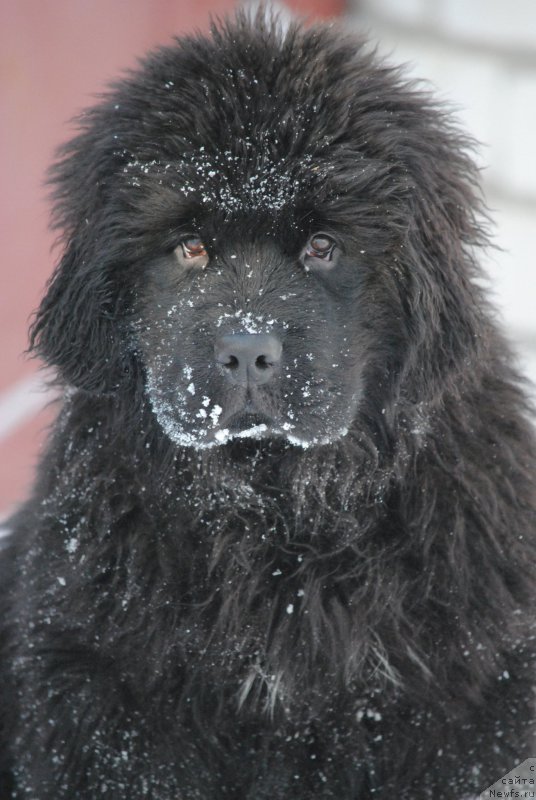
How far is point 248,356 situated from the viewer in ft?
8.16

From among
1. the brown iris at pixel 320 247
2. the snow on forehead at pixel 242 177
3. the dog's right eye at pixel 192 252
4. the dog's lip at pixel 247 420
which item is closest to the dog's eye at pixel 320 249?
the brown iris at pixel 320 247

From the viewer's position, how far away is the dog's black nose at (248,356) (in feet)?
8.15

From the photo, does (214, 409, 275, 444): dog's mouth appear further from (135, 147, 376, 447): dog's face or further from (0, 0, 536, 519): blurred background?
(0, 0, 536, 519): blurred background

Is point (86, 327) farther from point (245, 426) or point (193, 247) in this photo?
point (245, 426)

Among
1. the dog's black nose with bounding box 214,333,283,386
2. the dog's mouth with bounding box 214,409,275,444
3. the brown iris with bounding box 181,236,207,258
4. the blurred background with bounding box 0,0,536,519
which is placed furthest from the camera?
the blurred background with bounding box 0,0,536,519

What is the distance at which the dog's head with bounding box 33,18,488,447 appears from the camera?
258 centimetres

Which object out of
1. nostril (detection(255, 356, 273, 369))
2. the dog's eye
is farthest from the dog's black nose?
the dog's eye

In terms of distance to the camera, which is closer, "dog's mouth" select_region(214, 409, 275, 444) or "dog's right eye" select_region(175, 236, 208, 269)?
"dog's mouth" select_region(214, 409, 275, 444)

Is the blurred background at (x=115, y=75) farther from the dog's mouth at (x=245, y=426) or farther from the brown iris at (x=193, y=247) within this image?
the dog's mouth at (x=245, y=426)

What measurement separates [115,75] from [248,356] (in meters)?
3.47

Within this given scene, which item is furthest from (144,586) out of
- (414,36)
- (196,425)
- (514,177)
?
(414,36)

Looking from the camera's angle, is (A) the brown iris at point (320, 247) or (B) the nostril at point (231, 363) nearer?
(B) the nostril at point (231, 363)

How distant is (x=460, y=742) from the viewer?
279 cm

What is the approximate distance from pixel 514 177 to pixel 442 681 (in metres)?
4.79
